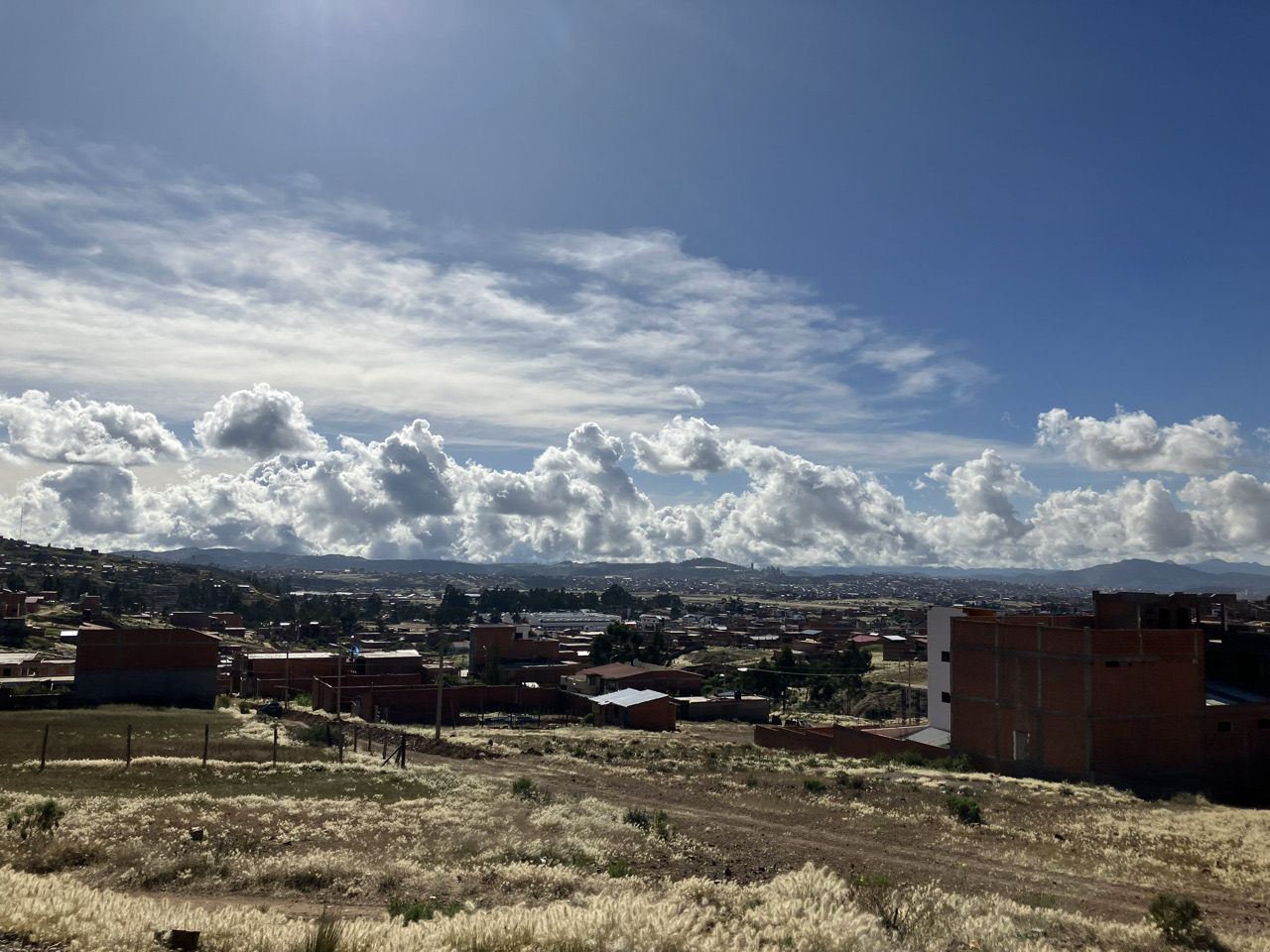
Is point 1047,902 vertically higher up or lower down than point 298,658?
higher up

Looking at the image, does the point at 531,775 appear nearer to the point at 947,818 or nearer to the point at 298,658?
the point at 947,818

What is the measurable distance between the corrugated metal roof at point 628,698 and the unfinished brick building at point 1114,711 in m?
27.6

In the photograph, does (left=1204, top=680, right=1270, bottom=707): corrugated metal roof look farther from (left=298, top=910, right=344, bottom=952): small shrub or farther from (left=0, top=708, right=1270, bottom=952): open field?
(left=298, top=910, right=344, bottom=952): small shrub

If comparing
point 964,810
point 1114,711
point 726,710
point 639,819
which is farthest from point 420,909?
point 726,710

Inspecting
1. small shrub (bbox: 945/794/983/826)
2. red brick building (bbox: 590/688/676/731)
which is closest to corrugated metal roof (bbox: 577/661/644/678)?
red brick building (bbox: 590/688/676/731)

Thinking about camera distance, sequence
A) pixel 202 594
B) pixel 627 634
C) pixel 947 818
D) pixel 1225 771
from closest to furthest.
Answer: pixel 947 818, pixel 1225 771, pixel 627 634, pixel 202 594

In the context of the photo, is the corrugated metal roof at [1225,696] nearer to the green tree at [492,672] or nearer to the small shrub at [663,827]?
the small shrub at [663,827]

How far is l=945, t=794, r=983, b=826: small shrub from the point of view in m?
27.0

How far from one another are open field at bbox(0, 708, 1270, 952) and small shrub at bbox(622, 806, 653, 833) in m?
0.10

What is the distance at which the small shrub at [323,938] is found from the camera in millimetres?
10704

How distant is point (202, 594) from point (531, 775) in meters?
186

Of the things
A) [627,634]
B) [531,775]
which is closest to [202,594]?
[627,634]

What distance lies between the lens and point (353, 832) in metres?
21.2

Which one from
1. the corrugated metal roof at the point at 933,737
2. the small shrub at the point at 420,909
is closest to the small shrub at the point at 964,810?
the small shrub at the point at 420,909
